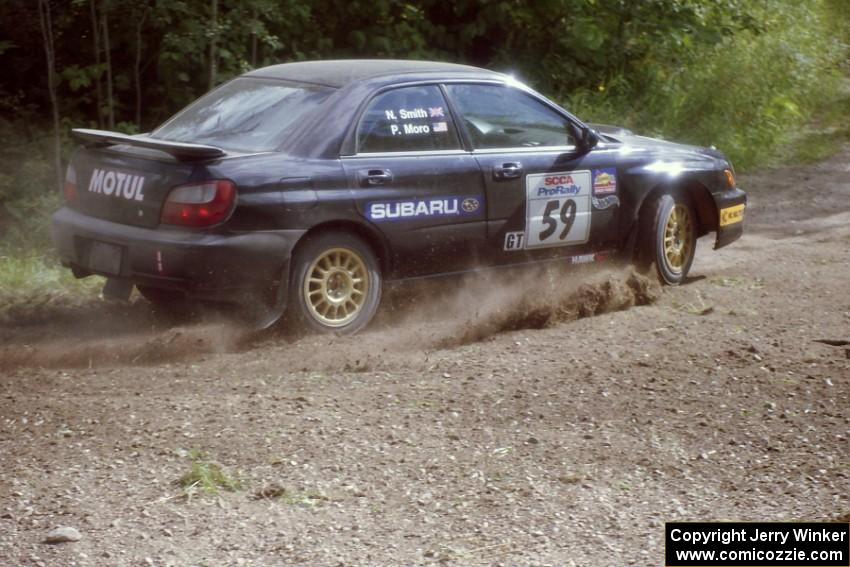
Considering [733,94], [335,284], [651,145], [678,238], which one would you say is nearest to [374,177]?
[335,284]

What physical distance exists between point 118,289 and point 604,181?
318 cm

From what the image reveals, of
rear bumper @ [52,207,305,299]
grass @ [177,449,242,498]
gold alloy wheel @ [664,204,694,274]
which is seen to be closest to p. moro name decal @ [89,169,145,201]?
rear bumper @ [52,207,305,299]

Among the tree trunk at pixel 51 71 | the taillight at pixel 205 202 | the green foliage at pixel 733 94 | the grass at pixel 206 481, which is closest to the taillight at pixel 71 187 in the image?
the taillight at pixel 205 202

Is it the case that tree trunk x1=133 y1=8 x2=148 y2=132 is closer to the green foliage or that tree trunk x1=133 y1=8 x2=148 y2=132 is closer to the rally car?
the rally car

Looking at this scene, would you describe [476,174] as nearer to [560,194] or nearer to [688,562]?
[560,194]

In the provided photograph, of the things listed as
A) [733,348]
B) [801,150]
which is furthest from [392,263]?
[801,150]

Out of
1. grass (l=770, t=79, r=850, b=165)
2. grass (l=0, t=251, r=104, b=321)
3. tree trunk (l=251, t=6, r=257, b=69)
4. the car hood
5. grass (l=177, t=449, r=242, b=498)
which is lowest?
grass (l=770, t=79, r=850, b=165)

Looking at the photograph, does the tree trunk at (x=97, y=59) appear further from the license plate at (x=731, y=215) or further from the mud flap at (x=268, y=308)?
the license plate at (x=731, y=215)

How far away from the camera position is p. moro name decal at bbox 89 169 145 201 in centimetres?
693

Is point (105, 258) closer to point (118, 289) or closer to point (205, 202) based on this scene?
point (118, 289)

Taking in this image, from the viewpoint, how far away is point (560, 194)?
812cm

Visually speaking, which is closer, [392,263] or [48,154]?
[392,263]

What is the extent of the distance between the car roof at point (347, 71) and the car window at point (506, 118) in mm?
158

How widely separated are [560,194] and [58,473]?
4.08 meters
